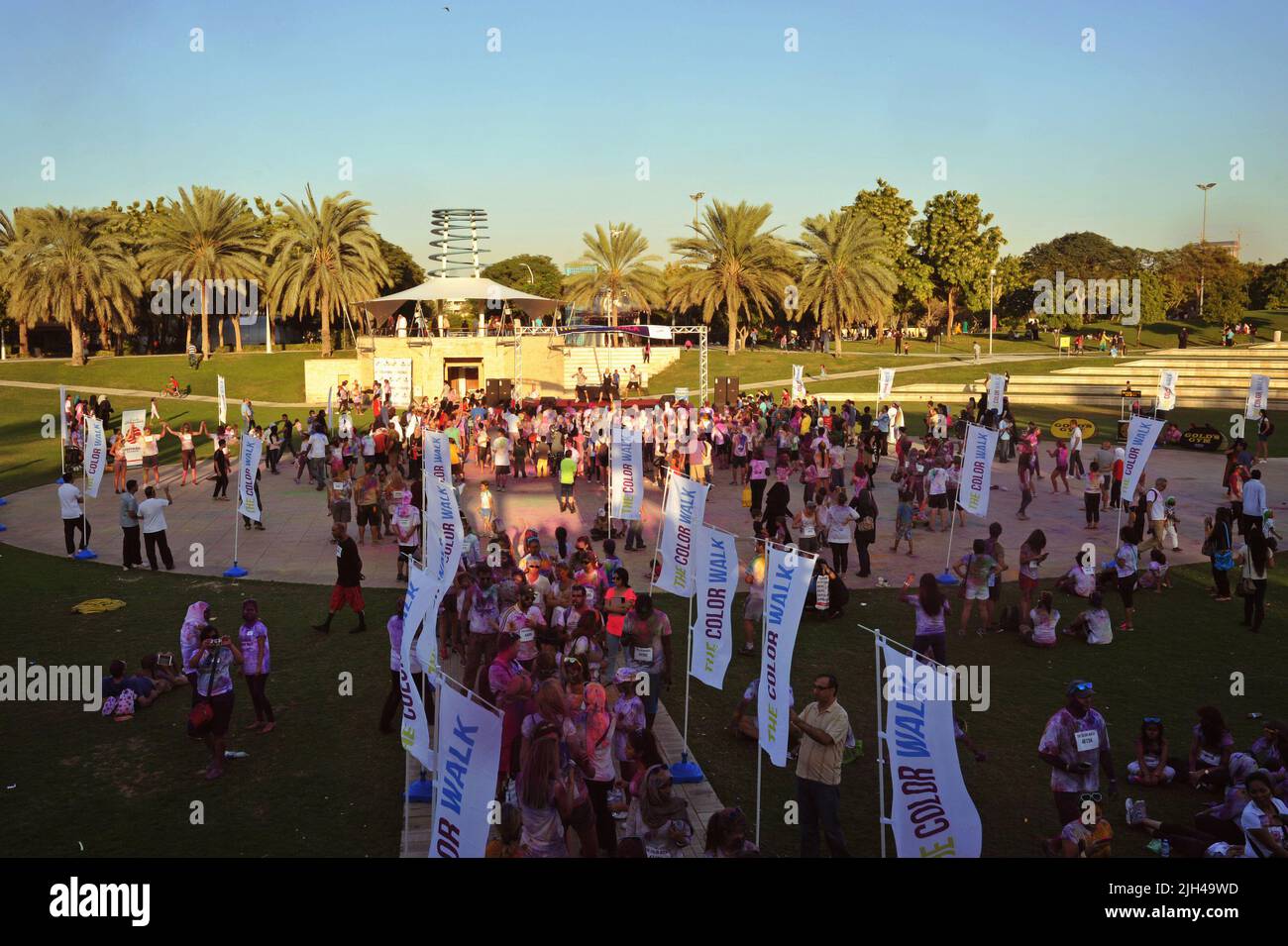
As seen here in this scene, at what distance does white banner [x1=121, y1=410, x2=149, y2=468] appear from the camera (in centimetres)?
2380

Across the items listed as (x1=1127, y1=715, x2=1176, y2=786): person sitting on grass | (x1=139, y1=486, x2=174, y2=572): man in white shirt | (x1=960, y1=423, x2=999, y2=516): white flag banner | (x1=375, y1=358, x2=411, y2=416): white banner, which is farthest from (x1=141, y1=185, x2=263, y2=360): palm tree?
(x1=1127, y1=715, x2=1176, y2=786): person sitting on grass

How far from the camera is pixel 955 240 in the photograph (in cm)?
7438

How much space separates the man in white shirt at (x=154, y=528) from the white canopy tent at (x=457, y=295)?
35671mm

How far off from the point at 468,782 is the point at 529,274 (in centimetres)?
11183

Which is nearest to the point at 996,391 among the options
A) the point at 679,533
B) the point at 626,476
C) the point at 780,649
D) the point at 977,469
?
the point at 977,469

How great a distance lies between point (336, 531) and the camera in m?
13.3

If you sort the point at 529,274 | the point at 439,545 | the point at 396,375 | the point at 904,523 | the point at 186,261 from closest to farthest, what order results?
the point at 439,545 < the point at 904,523 < the point at 396,375 < the point at 186,261 < the point at 529,274

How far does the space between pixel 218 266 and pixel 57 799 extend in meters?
53.8

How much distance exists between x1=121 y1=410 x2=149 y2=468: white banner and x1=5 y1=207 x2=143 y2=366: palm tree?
32.4m

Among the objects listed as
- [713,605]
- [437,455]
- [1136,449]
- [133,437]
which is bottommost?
[713,605]

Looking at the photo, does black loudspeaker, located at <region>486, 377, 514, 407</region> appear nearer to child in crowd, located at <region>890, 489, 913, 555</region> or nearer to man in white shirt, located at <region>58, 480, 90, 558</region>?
man in white shirt, located at <region>58, 480, 90, 558</region>

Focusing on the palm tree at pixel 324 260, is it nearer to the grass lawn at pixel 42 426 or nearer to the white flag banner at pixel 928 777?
the grass lawn at pixel 42 426

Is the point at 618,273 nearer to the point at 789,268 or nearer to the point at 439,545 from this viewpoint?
the point at 789,268
